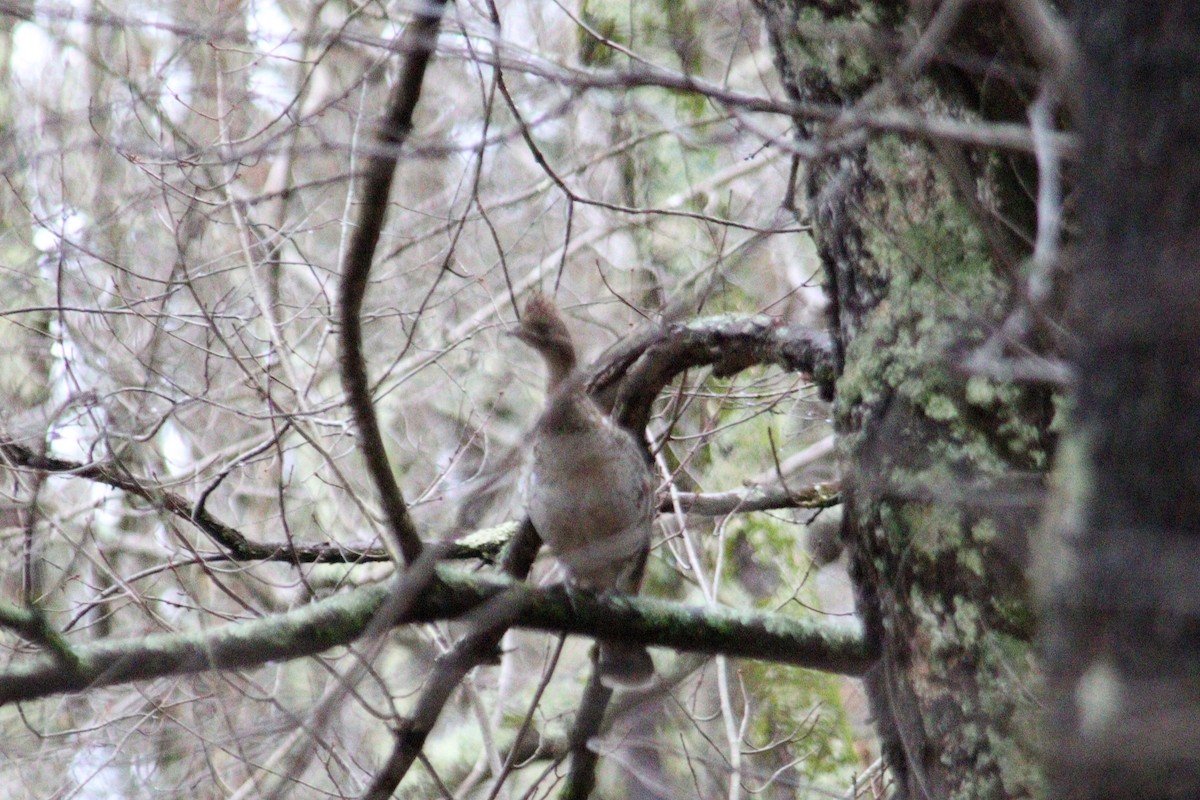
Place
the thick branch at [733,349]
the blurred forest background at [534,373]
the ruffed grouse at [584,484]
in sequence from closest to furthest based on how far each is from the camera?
the blurred forest background at [534,373] < the thick branch at [733,349] < the ruffed grouse at [584,484]

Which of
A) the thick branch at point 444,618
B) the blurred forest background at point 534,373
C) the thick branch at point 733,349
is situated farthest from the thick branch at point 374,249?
the thick branch at point 733,349

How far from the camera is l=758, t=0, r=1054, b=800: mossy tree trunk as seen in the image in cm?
260

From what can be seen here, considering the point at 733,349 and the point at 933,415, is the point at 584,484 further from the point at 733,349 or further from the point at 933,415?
the point at 933,415

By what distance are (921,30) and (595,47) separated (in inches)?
136

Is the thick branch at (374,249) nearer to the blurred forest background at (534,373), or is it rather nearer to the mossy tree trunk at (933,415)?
the blurred forest background at (534,373)

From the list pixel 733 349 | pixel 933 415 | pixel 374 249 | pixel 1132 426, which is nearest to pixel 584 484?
pixel 733 349

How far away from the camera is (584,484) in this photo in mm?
3984

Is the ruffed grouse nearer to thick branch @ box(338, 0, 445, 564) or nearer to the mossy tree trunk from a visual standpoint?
the mossy tree trunk

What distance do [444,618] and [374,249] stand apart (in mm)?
869

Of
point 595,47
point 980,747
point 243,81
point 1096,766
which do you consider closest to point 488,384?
point 595,47

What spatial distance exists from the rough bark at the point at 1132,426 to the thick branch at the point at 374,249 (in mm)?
1301

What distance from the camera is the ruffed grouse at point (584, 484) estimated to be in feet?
13.0

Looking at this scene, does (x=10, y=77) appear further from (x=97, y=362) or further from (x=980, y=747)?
(x=980, y=747)

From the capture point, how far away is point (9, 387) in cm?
600
